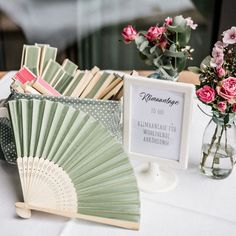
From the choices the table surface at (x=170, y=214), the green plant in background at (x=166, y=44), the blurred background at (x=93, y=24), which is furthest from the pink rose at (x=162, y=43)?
the blurred background at (x=93, y=24)

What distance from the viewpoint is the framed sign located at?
3.05 feet

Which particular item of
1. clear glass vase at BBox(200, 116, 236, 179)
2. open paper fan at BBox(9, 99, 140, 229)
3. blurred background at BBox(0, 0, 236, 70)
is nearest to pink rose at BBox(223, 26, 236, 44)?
clear glass vase at BBox(200, 116, 236, 179)

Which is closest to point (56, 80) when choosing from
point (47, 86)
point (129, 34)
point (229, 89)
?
point (47, 86)

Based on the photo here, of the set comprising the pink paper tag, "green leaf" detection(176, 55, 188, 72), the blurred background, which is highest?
"green leaf" detection(176, 55, 188, 72)

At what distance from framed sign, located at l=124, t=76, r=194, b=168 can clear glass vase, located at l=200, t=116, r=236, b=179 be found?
0.12 metres

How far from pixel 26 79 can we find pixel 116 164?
12.4 inches

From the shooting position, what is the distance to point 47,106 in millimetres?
949

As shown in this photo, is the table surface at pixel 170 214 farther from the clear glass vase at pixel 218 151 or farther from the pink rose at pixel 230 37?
the pink rose at pixel 230 37

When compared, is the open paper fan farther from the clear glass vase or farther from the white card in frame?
the clear glass vase

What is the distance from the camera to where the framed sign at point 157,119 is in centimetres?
93

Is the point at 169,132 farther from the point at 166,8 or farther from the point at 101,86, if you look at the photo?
the point at 166,8

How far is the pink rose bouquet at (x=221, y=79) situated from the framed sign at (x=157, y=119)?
0.19 feet

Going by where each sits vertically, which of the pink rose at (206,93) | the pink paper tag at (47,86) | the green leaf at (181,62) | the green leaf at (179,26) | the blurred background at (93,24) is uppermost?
the green leaf at (179,26)

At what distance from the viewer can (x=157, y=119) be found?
98 centimetres
